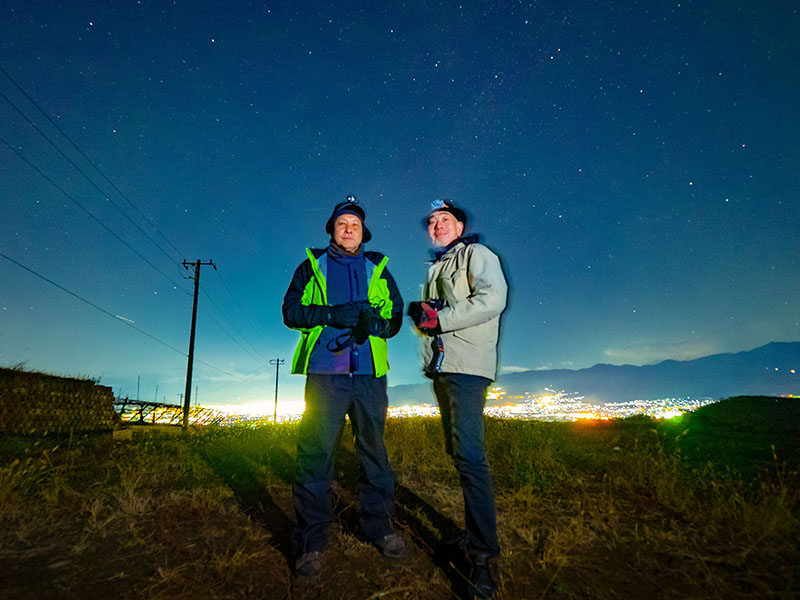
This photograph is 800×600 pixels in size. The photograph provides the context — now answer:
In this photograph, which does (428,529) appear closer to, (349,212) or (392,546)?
(392,546)

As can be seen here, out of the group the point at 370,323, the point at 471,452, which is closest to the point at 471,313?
the point at 370,323

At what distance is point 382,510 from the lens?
8.05 ft

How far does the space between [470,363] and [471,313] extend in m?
0.31

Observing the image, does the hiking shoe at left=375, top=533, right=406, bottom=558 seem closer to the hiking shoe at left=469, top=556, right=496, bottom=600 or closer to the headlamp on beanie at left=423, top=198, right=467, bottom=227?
the hiking shoe at left=469, top=556, right=496, bottom=600

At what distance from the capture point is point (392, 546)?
2.32 meters

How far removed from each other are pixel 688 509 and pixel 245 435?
718 cm

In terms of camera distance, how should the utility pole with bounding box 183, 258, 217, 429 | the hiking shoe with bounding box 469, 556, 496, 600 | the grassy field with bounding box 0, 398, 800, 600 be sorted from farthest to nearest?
1. the utility pole with bounding box 183, 258, 217, 429
2. the grassy field with bounding box 0, 398, 800, 600
3. the hiking shoe with bounding box 469, 556, 496, 600

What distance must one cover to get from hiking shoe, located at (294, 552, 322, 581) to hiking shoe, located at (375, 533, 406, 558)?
0.41 meters

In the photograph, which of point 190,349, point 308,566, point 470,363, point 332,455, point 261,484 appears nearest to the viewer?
point 308,566

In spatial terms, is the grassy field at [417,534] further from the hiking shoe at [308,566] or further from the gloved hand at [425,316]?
the gloved hand at [425,316]

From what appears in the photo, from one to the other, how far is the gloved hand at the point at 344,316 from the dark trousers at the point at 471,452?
26.5 inches

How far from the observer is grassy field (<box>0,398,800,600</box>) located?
195cm

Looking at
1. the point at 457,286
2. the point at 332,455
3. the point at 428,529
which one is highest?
the point at 457,286

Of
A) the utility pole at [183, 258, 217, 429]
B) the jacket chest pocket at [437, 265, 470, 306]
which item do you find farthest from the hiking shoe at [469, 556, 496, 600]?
the utility pole at [183, 258, 217, 429]
